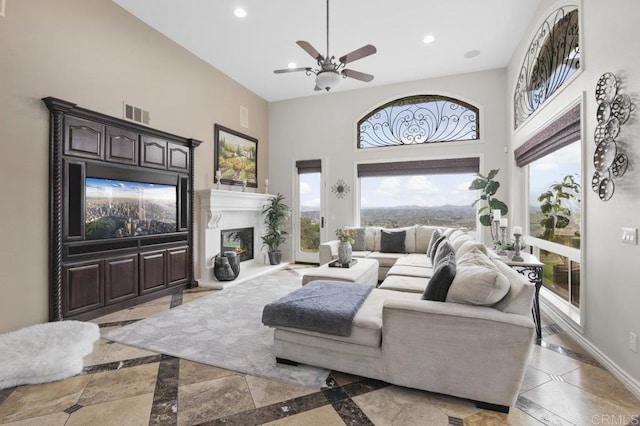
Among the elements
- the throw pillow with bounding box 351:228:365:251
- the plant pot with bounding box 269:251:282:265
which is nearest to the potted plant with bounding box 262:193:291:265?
the plant pot with bounding box 269:251:282:265

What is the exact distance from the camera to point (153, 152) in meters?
4.26

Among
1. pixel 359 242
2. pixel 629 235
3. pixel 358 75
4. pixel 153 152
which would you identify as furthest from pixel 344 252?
pixel 153 152

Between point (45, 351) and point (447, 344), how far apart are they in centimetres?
319

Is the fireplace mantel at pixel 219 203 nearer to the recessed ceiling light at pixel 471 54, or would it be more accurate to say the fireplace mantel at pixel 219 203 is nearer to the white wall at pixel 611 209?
the recessed ceiling light at pixel 471 54

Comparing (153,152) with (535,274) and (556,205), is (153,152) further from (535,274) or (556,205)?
(556,205)

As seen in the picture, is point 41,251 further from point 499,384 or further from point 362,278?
point 499,384

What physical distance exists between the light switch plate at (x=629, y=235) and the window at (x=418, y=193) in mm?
3691

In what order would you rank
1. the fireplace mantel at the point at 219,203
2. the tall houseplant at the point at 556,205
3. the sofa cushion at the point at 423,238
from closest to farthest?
1. the tall houseplant at the point at 556,205
2. the fireplace mantel at the point at 219,203
3. the sofa cushion at the point at 423,238

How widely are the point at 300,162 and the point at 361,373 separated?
5.44 meters

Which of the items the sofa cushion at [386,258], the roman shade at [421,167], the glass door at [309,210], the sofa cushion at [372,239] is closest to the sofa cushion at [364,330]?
the sofa cushion at [386,258]

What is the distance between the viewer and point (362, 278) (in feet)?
12.8

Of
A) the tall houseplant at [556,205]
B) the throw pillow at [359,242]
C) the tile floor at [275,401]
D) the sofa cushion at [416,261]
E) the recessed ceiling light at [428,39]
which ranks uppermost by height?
the recessed ceiling light at [428,39]

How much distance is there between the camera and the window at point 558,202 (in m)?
3.20

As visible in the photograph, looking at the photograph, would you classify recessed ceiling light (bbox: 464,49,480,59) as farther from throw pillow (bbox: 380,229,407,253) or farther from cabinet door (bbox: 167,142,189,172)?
cabinet door (bbox: 167,142,189,172)
